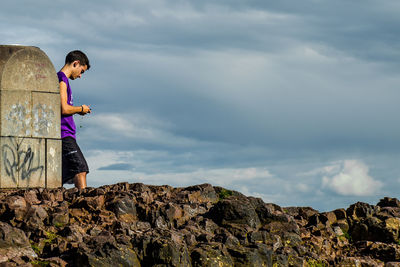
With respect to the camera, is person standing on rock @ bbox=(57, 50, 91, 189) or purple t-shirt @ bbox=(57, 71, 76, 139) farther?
purple t-shirt @ bbox=(57, 71, 76, 139)

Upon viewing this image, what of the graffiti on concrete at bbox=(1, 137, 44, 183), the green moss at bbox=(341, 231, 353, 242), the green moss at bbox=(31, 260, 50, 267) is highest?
the graffiti on concrete at bbox=(1, 137, 44, 183)

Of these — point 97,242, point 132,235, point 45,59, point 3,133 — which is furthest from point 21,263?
point 45,59

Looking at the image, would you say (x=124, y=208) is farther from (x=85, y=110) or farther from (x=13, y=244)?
(x=85, y=110)

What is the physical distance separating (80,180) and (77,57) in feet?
8.86

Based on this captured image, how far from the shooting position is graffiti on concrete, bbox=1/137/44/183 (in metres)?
12.4

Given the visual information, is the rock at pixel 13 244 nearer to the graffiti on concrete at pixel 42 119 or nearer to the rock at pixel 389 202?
the graffiti on concrete at pixel 42 119

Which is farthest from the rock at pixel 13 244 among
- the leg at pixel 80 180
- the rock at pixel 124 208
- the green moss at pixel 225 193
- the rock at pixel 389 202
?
the rock at pixel 389 202

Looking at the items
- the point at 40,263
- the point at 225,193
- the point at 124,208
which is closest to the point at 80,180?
the point at 124,208

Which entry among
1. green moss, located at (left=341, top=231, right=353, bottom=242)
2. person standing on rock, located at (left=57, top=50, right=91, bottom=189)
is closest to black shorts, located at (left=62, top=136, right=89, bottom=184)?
person standing on rock, located at (left=57, top=50, right=91, bottom=189)

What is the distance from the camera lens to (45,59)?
13086 mm

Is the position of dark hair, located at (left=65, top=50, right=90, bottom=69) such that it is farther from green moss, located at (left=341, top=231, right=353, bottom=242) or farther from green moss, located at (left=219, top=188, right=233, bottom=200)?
green moss, located at (left=341, top=231, right=353, bottom=242)

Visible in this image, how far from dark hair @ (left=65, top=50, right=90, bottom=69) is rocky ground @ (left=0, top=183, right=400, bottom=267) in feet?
9.72

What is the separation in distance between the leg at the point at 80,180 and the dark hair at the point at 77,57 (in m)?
2.45

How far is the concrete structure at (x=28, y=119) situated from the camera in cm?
1246
